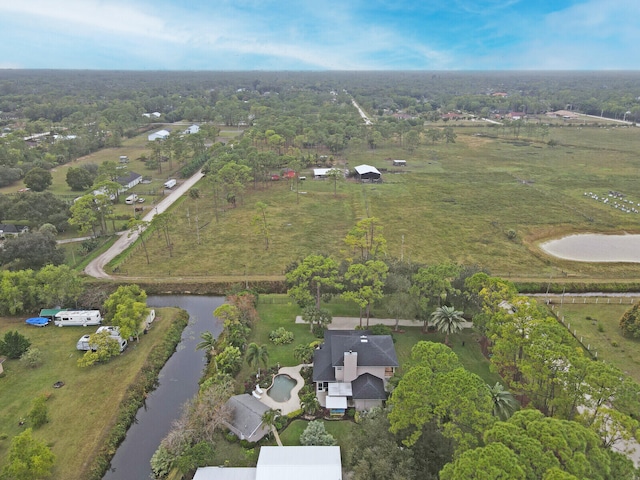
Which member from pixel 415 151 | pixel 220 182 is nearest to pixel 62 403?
pixel 220 182

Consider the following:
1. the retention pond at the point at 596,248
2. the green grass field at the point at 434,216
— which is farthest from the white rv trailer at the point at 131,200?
the retention pond at the point at 596,248

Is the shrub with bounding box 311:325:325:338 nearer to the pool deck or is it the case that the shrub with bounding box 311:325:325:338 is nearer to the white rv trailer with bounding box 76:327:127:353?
the pool deck

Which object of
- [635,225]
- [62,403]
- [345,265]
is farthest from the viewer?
[635,225]

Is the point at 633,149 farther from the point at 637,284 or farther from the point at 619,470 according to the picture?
the point at 619,470

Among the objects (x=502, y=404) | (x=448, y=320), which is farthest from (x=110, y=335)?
(x=502, y=404)

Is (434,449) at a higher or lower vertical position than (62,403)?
higher

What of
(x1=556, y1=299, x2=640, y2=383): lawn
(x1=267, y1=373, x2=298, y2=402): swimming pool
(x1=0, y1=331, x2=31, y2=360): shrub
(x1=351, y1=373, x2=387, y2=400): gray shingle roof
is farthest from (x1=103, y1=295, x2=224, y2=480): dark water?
(x1=556, y1=299, x2=640, y2=383): lawn
